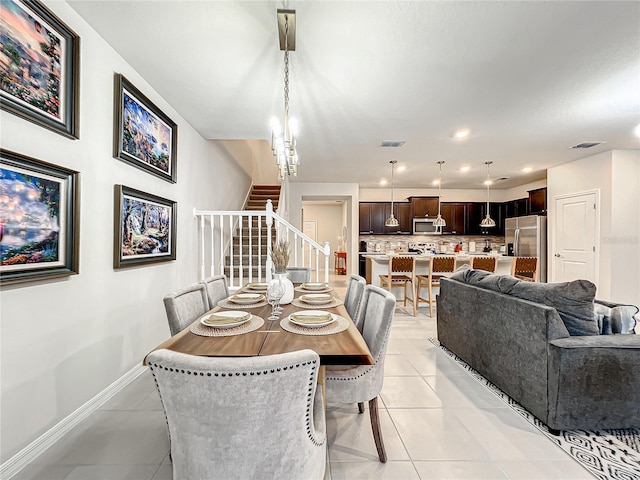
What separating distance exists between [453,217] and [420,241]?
40.9 inches

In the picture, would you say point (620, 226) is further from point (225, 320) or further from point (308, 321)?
point (225, 320)

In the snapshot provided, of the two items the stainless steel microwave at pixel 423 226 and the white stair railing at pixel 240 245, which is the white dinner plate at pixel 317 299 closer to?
the white stair railing at pixel 240 245

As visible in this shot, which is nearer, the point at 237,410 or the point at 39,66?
the point at 237,410

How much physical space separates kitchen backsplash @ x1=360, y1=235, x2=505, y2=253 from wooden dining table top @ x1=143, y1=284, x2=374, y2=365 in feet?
21.9

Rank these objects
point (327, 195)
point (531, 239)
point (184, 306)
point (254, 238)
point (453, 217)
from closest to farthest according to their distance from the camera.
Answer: point (184, 306)
point (254, 238)
point (531, 239)
point (327, 195)
point (453, 217)

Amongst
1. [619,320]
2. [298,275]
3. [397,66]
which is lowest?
[619,320]

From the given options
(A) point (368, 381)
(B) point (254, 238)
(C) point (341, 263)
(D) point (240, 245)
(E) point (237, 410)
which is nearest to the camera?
(E) point (237, 410)

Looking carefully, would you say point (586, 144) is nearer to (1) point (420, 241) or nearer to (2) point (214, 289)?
(1) point (420, 241)

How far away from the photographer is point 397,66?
2473 millimetres

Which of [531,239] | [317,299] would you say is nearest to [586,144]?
[531,239]

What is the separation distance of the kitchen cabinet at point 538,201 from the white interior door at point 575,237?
1.62 ft

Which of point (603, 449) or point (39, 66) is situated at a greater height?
point (39, 66)

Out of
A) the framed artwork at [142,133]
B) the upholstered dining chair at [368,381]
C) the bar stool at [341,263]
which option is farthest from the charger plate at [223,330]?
the bar stool at [341,263]

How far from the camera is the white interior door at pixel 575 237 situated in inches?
201
